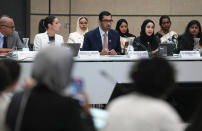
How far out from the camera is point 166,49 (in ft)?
18.0

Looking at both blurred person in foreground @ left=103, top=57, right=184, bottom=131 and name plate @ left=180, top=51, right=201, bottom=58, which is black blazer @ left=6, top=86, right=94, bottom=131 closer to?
blurred person in foreground @ left=103, top=57, right=184, bottom=131

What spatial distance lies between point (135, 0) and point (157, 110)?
25.4 ft

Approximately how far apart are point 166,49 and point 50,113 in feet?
12.4

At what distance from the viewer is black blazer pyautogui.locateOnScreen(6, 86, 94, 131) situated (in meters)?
1.86

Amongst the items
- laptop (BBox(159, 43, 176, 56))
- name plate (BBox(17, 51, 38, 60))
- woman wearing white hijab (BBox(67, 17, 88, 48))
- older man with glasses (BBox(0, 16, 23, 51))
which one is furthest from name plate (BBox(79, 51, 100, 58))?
woman wearing white hijab (BBox(67, 17, 88, 48))

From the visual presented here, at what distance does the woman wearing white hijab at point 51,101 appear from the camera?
1859 mm

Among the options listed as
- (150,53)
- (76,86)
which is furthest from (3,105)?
(150,53)

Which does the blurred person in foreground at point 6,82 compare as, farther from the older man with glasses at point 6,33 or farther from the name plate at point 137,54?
the older man with glasses at point 6,33

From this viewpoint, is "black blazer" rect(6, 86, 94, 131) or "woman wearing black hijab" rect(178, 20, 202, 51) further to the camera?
"woman wearing black hijab" rect(178, 20, 202, 51)

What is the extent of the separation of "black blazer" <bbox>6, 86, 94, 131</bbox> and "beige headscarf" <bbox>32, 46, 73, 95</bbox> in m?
0.05

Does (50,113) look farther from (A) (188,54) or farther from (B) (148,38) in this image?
(B) (148,38)

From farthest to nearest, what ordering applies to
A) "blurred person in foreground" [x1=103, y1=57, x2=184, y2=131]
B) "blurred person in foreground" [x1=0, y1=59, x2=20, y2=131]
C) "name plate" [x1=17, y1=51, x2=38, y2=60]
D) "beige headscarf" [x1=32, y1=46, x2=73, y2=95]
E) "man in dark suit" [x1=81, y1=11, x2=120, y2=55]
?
"man in dark suit" [x1=81, y1=11, x2=120, y2=55] → "name plate" [x1=17, y1=51, x2=38, y2=60] → "blurred person in foreground" [x1=0, y1=59, x2=20, y2=131] → "beige headscarf" [x1=32, y1=46, x2=73, y2=95] → "blurred person in foreground" [x1=103, y1=57, x2=184, y2=131]

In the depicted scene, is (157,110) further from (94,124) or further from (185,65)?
(185,65)

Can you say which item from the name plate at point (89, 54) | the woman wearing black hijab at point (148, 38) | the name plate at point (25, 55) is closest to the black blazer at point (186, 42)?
the woman wearing black hijab at point (148, 38)
